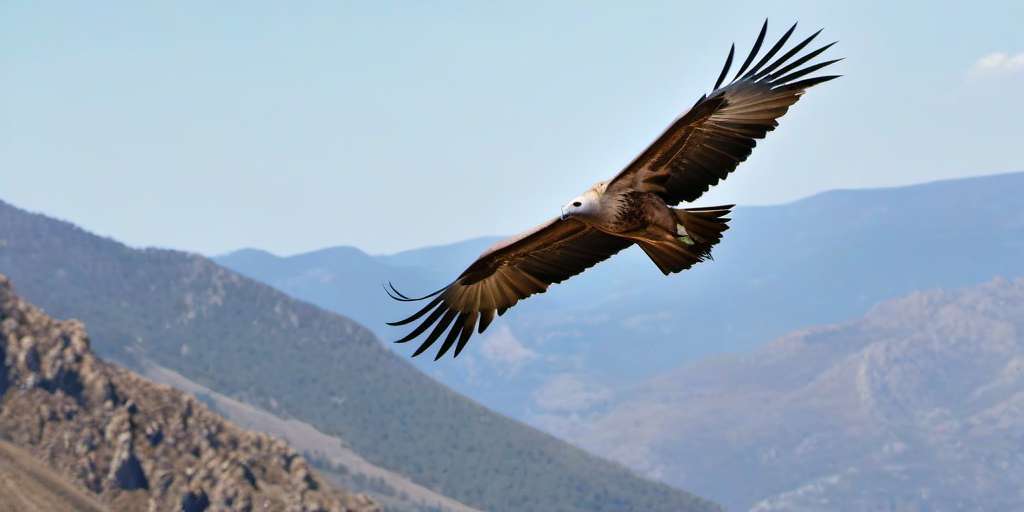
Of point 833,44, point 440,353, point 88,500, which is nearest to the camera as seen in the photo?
point 833,44

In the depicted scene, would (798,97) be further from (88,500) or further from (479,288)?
(88,500)

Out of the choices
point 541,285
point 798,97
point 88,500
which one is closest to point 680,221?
point 798,97

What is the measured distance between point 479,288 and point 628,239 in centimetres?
548

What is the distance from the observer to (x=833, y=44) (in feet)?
76.9

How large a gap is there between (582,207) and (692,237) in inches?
83.6

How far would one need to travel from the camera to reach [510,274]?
3170 cm

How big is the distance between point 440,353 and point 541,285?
3257 mm

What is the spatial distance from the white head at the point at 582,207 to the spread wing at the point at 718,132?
0.50m

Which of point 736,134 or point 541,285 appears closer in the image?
point 736,134

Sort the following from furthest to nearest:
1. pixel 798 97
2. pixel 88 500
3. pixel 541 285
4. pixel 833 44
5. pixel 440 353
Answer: pixel 88 500, pixel 541 285, pixel 440 353, pixel 798 97, pixel 833 44

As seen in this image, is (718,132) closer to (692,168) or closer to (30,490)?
(692,168)

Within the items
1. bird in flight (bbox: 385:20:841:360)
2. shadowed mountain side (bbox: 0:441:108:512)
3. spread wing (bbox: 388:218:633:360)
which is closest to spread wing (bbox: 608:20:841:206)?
bird in flight (bbox: 385:20:841:360)

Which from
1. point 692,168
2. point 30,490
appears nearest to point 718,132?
point 692,168

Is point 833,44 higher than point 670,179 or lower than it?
higher
